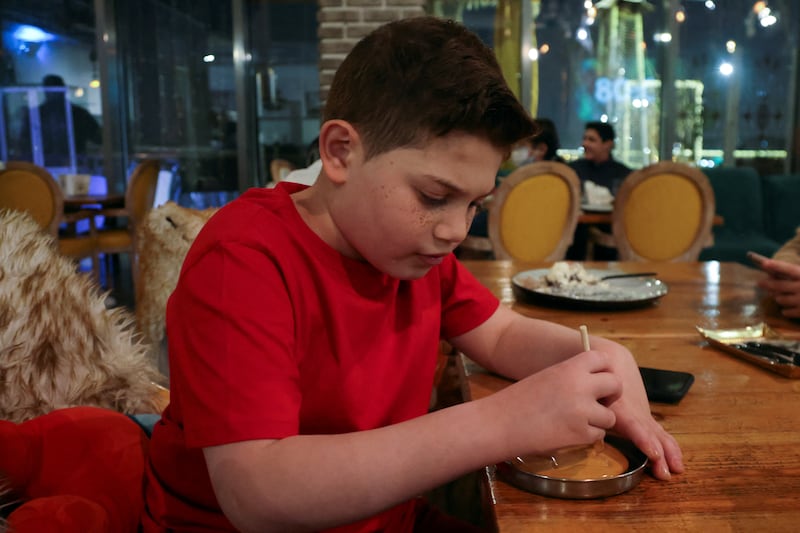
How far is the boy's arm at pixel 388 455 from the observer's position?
0.65 metres

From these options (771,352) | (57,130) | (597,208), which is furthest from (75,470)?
(57,130)

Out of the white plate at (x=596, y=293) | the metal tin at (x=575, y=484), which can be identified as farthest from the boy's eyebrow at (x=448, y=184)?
the white plate at (x=596, y=293)

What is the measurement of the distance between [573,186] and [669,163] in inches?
21.0

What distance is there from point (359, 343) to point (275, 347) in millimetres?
169

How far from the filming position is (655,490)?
672 millimetres

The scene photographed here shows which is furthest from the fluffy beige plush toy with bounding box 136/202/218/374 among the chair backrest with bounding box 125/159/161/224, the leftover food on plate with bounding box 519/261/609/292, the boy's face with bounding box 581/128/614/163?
the boy's face with bounding box 581/128/614/163

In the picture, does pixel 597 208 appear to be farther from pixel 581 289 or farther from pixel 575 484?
pixel 575 484

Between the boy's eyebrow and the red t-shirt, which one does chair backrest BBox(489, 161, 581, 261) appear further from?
the boy's eyebrow

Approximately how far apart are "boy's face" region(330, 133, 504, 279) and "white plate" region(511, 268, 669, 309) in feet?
2.31

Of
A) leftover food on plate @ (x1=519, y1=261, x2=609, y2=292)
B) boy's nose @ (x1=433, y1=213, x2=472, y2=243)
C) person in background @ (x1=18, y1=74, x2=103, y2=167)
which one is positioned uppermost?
person in background @ (x1=18, y1=74, x2=103, y2=167)

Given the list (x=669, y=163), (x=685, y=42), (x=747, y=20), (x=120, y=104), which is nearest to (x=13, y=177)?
(x=120, y=104)

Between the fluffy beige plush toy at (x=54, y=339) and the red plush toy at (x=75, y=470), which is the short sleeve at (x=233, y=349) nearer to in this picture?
the red plush toy at (x=75, y=470)

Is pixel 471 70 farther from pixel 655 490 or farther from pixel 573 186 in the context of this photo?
pixel 573 186

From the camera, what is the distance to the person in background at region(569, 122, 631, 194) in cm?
555
